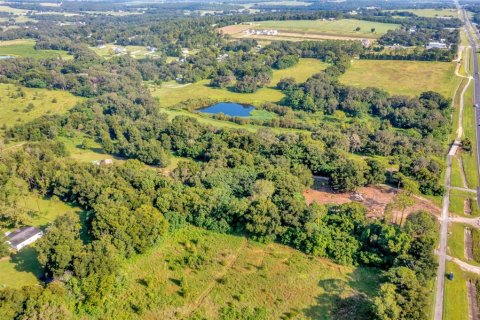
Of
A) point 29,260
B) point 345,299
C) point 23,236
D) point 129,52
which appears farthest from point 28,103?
point 345,299

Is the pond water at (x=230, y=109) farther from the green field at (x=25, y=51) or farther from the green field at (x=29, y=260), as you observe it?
the green field at (x=25, y=51)

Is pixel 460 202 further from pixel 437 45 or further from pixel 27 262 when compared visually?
pixel 437 45

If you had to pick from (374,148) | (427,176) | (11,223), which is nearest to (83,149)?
(11,223)

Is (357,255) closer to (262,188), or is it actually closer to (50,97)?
(262,188)

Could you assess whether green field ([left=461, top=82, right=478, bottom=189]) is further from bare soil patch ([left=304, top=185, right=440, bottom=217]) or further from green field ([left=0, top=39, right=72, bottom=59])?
green field ([left=0, top=39, right=72, bottom=59])

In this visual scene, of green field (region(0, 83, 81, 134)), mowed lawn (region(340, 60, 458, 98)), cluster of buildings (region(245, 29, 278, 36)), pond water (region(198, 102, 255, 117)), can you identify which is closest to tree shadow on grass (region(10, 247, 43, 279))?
green field (region(0, 83, 81, 134))
